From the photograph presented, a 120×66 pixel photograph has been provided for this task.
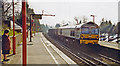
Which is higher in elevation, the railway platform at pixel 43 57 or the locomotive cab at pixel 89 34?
the locomotive cab at pixel 89 34

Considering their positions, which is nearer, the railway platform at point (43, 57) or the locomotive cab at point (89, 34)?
the railway platform at point (43, 57)

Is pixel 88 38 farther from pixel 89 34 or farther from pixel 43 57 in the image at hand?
pixel 43 57

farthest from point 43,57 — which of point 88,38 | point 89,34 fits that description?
point 89,34

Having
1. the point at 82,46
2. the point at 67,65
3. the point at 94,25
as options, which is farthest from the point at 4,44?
the point at 82,46

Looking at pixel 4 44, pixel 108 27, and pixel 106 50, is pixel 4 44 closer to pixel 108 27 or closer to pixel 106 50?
pixel 106 50

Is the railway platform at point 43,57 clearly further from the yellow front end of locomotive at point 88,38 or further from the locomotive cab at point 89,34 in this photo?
the locomotive cab at point 89,34

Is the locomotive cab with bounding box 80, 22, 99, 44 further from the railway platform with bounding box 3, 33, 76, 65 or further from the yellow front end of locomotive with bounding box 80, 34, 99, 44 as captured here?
the railway platform with bounding box 3, 33, 76, 65

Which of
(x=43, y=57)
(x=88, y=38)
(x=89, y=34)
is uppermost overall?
(x=89, y=34)

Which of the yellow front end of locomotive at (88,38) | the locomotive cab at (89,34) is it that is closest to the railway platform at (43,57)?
the yellow front end of locomotive at (88,38)

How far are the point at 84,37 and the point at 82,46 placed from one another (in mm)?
3620

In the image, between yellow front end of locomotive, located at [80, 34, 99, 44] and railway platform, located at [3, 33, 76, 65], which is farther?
yellow front end of locomotive, located at [80, 34, 99, 44]

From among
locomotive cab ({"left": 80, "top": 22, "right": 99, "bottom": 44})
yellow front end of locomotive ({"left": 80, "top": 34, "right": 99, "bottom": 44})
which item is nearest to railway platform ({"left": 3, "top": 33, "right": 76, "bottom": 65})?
yellow front end of locomotive ({"left": 80, "top": 34, "right": 99, "bottom": 44})

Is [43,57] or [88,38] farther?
[88,38]

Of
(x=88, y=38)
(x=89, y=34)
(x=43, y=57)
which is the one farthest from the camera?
(x=89, y=34)
